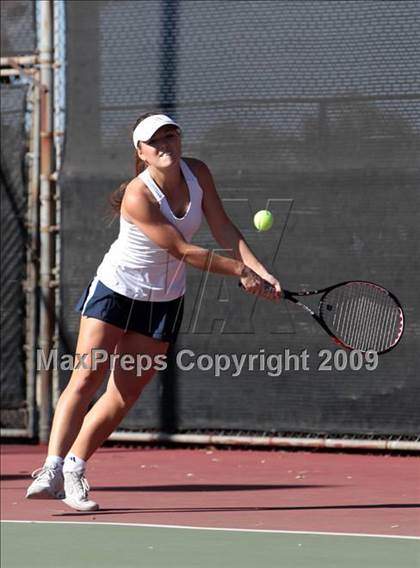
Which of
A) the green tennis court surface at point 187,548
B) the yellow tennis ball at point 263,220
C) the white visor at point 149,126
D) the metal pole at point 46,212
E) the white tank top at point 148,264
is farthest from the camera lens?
the metal pole at point 46,212

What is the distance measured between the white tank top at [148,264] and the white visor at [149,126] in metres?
0.14

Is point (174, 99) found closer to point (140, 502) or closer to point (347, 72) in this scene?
point (347, 72)

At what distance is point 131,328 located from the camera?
5223mm

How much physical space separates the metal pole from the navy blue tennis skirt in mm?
2824

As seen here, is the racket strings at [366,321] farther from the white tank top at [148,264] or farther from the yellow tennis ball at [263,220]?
the yellow tennis ball at [263,220]

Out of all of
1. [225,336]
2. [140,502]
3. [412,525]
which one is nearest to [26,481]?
[140,502]

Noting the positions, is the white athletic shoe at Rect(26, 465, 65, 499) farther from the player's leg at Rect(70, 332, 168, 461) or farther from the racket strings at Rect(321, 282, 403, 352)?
the racket strings at Rect(321, 282, 403, 352)

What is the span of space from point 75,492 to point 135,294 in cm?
81

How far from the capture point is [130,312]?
521 cm

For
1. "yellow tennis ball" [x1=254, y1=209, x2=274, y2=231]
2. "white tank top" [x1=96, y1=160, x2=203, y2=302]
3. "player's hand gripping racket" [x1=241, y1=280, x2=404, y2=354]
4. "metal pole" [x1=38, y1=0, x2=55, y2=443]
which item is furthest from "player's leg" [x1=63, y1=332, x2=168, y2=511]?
"metal pole" [x1=38, y1=0, x2=55, y2=443]

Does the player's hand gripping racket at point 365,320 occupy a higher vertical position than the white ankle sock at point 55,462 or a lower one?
higher

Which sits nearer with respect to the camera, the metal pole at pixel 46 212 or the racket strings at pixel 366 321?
the racket strings at pixel 366 321

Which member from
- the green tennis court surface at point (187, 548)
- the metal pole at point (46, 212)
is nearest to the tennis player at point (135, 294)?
the green tennis court surface at point (187, 548)

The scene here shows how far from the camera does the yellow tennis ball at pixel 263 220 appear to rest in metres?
6.72
